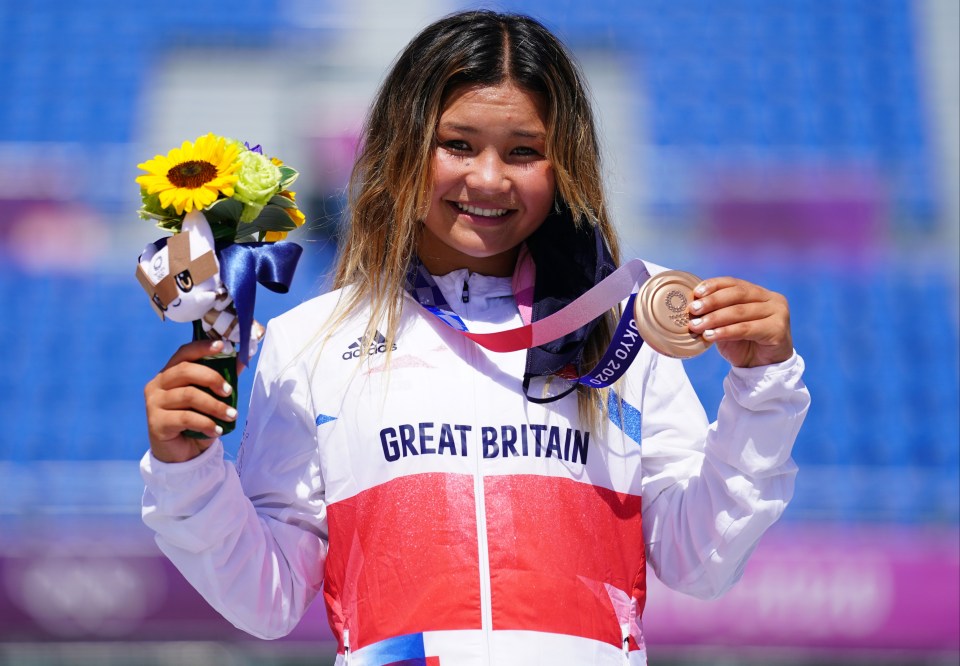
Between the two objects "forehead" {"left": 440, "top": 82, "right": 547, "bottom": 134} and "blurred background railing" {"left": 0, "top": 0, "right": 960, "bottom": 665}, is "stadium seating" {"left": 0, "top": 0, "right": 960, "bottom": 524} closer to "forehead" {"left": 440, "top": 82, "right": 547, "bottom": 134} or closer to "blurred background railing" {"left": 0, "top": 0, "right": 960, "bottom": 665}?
"blurred background railing" {"left": 0, "top": 0, "right": 960, "bottom": 665}

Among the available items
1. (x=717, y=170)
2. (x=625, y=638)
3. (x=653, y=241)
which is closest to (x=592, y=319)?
(x=625, y=638)

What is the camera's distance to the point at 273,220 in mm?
1909

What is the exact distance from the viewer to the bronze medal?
1.72 meters

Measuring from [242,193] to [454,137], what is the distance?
396 millimetres

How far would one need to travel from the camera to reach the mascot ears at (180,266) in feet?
5.68

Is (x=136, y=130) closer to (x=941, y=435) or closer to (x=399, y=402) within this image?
(x=941, y=435)

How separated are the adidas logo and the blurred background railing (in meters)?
3.19

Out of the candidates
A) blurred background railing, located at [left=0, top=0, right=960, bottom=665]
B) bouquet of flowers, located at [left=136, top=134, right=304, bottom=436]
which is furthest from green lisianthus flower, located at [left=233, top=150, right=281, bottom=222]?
blurred background railing, located at [left=0, top=0, right=960, bottom=665]

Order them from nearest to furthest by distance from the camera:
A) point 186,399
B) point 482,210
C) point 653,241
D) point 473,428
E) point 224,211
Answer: point 186,399, point 224,211, point 473,428, point 482,210, point 653,241

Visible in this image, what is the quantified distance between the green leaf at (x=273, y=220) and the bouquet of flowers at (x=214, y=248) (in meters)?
0.04

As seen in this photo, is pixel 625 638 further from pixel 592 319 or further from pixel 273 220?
pixel 273 220

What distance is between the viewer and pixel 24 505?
581 centimetres

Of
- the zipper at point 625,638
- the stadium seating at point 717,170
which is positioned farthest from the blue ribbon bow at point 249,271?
the stadium seating at point 717,170

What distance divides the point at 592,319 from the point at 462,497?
366mm
